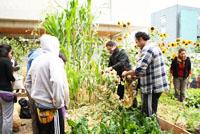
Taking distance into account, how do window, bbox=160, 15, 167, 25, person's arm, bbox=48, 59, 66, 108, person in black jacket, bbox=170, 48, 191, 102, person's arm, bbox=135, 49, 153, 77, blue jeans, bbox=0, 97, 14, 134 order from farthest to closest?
window, bbox=160, 15, 167, 25 < person in black jacket, bbox=170, 48, 191, 102 < blue jeans, bbox=0, 97, 14, 134 < person's arm, bbox=135, 49, 153, 77 < person's arm, bbox=48, 59, 66, 108

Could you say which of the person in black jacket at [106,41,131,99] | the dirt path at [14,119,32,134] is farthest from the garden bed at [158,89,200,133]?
the dirt path at [14,119,32,134]

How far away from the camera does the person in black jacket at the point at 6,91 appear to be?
532cm

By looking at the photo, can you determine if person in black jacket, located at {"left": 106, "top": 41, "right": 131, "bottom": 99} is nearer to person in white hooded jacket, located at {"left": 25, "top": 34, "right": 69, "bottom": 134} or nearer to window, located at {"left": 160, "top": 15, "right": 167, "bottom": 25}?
person in white hooded jacket, located at {"left": 25, "top": 34, "right": 69, "bottom": 134}

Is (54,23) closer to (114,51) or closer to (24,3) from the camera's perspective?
Answer: (114,51)

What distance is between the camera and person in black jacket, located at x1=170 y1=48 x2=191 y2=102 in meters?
8.73

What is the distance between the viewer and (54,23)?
6.85m

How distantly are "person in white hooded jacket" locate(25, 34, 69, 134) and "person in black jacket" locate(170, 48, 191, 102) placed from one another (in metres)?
5.29

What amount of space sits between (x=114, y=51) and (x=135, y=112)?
1.72 m

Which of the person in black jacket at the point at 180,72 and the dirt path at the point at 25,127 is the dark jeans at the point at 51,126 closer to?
the dirt path at the point at 25,127

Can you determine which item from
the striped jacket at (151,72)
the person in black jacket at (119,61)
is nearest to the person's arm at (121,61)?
the person in black jacket at (119,61)

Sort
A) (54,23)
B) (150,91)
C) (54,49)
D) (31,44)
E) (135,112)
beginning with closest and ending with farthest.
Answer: (54,49) → (150,91) → (135,112) → (54,23) → (31,44)

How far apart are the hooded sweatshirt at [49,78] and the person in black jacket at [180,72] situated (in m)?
5.35

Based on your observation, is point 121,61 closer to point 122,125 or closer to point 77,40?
point 77,40

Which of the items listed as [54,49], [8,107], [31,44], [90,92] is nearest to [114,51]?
[90,92]
